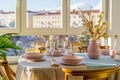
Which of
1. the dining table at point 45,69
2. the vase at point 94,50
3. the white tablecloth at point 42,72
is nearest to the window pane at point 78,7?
the vase at point 94,50

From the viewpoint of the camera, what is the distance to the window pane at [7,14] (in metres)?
3.96

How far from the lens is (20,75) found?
2424mm

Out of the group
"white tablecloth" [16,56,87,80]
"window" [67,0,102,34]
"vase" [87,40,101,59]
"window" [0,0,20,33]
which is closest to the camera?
"white tablecloth" [16,56,87,80]

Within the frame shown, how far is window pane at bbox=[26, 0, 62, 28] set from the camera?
13.3 ft

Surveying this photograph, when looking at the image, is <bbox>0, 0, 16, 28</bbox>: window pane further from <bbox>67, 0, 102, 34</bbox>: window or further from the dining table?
the dining table

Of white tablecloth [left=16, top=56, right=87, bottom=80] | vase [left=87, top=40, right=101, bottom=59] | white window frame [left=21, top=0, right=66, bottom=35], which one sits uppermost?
white window frame [left=21, top=0, right=66, bottom=35]

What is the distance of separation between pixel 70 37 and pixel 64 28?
199 mm

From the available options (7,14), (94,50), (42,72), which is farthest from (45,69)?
(7,14)

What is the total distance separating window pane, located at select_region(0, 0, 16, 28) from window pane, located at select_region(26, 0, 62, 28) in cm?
24

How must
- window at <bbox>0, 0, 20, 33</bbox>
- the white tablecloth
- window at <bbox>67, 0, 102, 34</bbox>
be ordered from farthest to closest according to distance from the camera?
window at <bbox>67, 0, 102, 34</bbox> → window at <bbox>0, 0, 20, 33</bbox> → the white tablecloth


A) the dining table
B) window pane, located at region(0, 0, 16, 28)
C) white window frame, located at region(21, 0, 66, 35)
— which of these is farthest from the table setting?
window pane, located at region(0, 0, 16, 28)

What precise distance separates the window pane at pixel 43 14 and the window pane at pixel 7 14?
237mm

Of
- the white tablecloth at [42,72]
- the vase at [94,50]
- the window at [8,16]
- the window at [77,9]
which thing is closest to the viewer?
the white tablecloth at [42,72]

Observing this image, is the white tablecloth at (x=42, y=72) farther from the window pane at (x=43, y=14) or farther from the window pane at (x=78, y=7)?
the window pane at (x=78, y=7)
